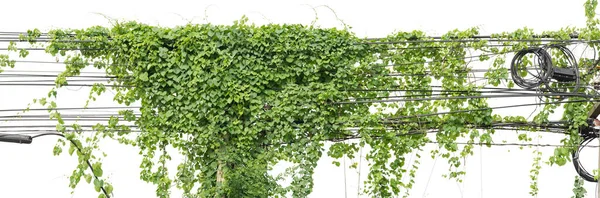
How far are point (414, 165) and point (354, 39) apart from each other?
1.80 m

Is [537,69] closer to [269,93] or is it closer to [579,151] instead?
[579,151]

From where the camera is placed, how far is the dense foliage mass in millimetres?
13055

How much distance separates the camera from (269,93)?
1312cm

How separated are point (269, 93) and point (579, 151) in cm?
395

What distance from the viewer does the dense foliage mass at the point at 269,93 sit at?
42.8ft

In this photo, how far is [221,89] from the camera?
13.0 metres

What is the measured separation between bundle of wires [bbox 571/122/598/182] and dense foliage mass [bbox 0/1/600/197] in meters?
0.15

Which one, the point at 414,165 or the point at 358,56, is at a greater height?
the point at 358,56

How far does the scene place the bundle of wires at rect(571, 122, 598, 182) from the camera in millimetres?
13258

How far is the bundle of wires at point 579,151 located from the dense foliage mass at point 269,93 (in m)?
Result: 0.15

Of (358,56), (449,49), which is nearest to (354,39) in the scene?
(358,56)

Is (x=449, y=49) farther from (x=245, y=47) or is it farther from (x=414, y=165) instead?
(x=245, y=47)

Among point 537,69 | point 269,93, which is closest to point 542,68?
point 537,69

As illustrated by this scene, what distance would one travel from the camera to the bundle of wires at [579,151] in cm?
1326
